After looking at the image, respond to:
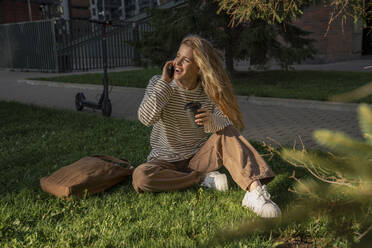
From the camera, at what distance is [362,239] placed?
2.26 feet

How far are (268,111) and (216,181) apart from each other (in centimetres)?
445

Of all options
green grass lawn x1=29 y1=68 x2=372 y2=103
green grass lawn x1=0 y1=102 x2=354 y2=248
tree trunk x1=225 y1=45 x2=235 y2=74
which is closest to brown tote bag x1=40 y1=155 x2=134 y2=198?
green grass lawn x1=0 y1=102 x2=354 y2=248

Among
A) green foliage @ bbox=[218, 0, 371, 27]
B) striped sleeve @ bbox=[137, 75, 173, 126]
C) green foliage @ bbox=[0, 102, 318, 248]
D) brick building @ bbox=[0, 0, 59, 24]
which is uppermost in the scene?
brick building @ bbox=[0, 0, 59, 24]

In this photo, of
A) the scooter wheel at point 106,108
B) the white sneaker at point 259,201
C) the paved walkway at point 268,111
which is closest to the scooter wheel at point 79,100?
the paved walkway at point 268,111

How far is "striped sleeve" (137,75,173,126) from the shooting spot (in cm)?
309

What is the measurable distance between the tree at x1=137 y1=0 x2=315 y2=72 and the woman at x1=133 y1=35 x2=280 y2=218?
655cm

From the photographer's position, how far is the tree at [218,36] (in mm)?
9734

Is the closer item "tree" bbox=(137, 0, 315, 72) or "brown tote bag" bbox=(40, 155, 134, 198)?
"brown tote bag" bbox=(40, 155, 134, 198)

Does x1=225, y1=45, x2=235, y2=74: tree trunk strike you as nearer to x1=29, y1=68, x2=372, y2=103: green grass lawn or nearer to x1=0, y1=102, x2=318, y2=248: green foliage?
x1=29, y1=68, x2=372, y2=103: green grass lawn

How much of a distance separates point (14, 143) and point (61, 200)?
2.54 m

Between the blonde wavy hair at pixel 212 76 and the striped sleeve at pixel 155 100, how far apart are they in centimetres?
31

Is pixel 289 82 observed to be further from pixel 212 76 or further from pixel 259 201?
pixel 259 201

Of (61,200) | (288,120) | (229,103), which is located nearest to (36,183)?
(61,200)

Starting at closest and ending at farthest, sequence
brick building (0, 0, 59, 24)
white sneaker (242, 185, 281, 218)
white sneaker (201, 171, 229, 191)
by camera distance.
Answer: white sneaker (242, 185, 281, 218) < white sneaker (201, 171, 229, 191) < brick building (0, 0, 59, 24)
